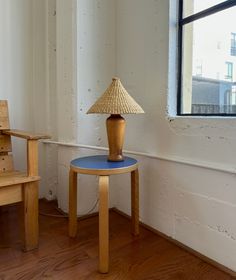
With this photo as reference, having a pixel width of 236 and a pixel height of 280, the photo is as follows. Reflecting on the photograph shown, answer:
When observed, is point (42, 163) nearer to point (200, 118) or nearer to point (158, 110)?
point (158, 110)

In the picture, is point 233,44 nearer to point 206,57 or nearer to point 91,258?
point 206,57

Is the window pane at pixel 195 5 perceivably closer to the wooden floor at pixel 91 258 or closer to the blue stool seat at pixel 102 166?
the blue stool seat at pixel 102 166

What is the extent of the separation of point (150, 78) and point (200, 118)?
0.45 m

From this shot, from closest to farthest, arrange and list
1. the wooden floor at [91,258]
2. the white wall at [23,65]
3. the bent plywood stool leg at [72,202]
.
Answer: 1. the wooden floor at [91,258]
2. the bent plywood stool leg at [72,202]
3. the white wall at [23,65]

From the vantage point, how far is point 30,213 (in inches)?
54.2

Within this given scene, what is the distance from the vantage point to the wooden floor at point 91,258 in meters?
1.18

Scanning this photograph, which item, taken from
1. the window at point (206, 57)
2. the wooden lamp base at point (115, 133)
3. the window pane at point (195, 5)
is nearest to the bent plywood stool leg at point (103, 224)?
the wooden lamp base at point (115, 133)

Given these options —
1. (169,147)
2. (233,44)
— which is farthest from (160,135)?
(233,44)

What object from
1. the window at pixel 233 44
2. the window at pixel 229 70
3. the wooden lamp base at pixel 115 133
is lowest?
the wooden lamp base at pixel 115 133

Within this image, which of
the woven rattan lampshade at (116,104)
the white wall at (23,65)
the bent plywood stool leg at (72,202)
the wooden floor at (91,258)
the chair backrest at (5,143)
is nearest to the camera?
the wooden floor at (91,258)

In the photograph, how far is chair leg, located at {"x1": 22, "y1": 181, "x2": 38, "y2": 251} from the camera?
1361 millimetres

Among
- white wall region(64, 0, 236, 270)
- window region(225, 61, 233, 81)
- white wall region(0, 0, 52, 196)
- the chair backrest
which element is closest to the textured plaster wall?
white wall region(64, 0, 236, 270)

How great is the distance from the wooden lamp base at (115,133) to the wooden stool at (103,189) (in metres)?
0.05

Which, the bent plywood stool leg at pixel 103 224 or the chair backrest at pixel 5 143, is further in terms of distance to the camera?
the chair backrest at pixel 5 143
